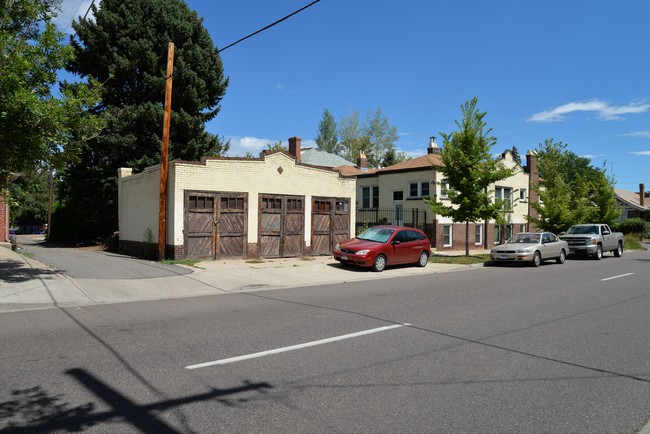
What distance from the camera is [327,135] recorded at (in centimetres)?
6475

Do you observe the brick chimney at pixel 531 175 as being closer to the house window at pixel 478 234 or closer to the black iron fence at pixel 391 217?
the house window at pixel 478 234

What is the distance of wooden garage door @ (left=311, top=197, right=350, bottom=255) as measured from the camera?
2119 cm

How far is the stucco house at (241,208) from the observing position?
17672mm

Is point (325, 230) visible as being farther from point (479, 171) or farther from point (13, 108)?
point (13, 108)

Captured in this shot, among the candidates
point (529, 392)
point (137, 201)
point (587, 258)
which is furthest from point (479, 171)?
point (529, 392)

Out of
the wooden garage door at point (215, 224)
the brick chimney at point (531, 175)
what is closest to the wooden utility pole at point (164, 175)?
the wooden garage door at point (215, 224)

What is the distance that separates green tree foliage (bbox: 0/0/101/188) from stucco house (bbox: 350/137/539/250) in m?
18.8

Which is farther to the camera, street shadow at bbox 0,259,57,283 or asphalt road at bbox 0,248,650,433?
→ street shadow at bbox 0,259,57,283

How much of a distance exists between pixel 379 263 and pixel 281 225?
5.37 m

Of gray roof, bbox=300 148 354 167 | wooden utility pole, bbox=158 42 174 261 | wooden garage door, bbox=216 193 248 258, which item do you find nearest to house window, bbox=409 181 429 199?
wooden garage door, bbox=216 193 248 258

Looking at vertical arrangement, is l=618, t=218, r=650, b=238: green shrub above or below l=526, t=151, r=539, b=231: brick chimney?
below

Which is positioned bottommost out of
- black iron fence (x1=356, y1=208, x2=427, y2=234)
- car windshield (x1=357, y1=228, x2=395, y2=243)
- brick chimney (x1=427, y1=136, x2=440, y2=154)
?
car windshield (x1=357, y1=228, x2=395, y2=243)

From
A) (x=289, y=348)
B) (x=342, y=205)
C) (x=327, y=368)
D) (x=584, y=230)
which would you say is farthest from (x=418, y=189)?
(x=327, y=368)

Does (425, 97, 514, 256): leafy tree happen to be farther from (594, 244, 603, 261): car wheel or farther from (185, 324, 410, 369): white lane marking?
(185, 324, 410, 369): white lane marking
